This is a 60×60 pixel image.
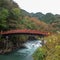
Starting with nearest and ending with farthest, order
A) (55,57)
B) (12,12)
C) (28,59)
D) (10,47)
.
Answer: (55,57) → (28,59) → (10,47) → (12,12)

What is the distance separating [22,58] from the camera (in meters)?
33.1

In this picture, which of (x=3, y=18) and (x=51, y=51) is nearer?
(x=51, y=51)

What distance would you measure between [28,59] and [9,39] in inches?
554

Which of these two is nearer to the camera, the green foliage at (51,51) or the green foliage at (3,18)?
the green foliage at (51,51)

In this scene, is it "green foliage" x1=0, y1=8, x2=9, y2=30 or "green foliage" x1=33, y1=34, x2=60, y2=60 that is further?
"green foliage" x1=0, y1=8, x2=9, y2=30

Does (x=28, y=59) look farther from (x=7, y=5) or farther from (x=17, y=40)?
(x=7, y=5)

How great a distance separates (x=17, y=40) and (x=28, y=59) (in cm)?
1565

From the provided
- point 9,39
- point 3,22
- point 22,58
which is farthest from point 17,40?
point 22,58

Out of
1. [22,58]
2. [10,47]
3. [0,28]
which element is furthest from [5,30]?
[22,58]

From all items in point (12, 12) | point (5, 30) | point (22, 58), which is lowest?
point (22, 58)

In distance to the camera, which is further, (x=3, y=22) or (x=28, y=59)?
(x=3, y=22)

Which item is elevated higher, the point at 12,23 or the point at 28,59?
the point at 12,23

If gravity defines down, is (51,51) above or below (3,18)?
below

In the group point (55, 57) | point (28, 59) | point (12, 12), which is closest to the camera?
point (55, 57)
